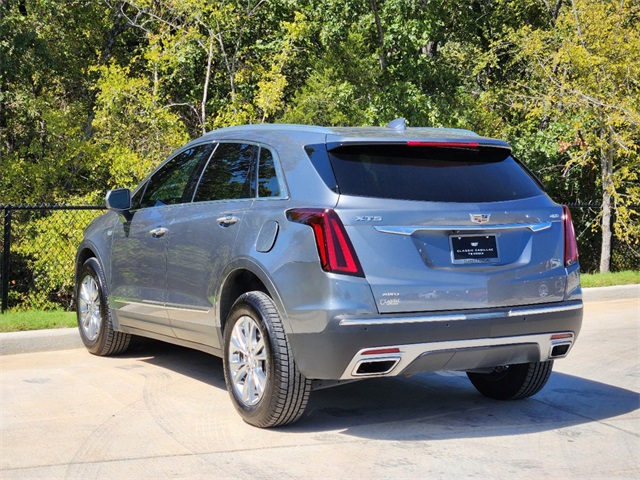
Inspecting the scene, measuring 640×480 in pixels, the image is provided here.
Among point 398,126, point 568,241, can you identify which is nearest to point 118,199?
point 398,126

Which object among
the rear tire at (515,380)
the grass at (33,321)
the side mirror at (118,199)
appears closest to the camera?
the rear tire at (515,380)

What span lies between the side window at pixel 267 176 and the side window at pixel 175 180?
85 cm

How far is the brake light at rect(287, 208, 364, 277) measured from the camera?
5.51 metres

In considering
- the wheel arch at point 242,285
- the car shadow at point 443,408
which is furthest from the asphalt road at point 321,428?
the wheel arch at point 242,285

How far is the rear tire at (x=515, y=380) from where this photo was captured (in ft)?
21.9

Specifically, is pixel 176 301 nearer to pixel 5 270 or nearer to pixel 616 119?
pixel 5 270

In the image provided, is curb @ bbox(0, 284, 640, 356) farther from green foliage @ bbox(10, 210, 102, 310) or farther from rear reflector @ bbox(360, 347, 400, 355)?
green foliage @ bbox(10, 210, 102, 310)

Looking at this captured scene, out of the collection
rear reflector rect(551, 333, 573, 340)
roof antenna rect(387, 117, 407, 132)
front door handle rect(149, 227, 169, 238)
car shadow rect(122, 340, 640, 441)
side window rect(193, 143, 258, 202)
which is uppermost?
roof antenna rect(387, 117, 407, 132)

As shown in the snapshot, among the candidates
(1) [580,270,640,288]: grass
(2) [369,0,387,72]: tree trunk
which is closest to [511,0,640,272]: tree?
(1) [580,270,640,288]: grass

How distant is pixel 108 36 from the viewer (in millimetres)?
26203

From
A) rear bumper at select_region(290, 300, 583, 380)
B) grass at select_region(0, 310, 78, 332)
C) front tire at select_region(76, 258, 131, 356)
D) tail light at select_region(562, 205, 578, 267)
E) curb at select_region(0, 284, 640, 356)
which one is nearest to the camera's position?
rear bumper at select_region(290, 300, 583, 380)

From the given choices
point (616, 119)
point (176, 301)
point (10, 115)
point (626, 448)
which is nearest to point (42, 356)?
point (176, 301)

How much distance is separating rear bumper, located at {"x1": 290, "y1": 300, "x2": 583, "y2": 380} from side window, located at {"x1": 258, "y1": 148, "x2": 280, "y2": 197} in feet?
3.31

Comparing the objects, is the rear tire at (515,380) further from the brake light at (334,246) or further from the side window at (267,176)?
the side window at (267,176)
